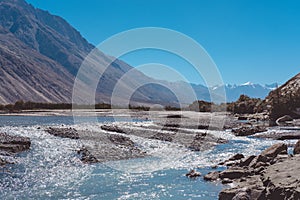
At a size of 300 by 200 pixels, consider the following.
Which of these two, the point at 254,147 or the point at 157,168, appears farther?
the point at 254,147

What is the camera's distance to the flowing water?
18250mm

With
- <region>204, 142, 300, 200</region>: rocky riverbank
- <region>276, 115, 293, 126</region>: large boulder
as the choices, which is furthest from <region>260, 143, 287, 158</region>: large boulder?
<region>276, 115, 293, 126</region>: large boulder

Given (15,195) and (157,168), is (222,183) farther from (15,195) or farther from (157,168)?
(15,195)

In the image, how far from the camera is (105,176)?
22.1 meters

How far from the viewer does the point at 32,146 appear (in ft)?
103

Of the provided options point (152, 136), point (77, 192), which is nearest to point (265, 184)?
point (77, 192)

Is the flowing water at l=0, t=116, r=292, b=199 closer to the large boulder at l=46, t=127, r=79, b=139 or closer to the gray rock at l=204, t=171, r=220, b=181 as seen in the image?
the gray rock at l=204, t=171, r=220, b=181

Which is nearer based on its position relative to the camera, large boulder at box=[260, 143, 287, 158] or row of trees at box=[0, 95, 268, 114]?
large boulder at box=[260, 143, 287, 158]

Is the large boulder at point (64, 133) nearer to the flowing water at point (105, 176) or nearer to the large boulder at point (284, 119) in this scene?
the flowing water at point (105, 176)

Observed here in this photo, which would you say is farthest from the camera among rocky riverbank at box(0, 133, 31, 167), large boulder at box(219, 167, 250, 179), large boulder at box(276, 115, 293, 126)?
large boulder at box(276, 115, 293, 126)

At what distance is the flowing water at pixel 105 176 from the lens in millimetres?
18250

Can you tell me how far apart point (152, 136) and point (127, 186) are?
2168 centimetres

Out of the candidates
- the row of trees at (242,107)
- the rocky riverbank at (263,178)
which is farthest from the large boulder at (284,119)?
the rocky riverbank at (263,178)

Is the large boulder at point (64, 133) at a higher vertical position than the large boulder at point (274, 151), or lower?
lower
